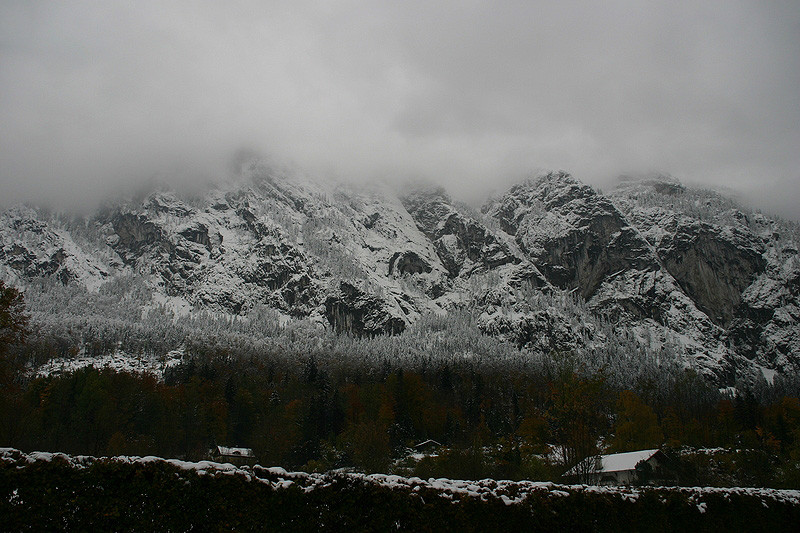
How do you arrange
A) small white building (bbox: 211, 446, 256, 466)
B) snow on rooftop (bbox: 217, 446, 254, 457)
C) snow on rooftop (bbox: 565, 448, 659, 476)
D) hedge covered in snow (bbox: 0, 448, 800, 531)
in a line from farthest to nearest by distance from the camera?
snow on rooftop (bbox: 217, 446, 254, 457) → small white building (bbox: 211, 446, 256, 466) → snow on rooftop (bbox: 565, 448, 659, 476) → hedge covered in snow (bbox: 0, 448, 800, 531)

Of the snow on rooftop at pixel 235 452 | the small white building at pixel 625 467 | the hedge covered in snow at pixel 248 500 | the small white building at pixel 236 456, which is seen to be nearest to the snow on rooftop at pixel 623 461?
the small white building at pixel 625 467

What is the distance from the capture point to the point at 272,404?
260 ft

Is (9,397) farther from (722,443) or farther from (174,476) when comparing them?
(722,443)

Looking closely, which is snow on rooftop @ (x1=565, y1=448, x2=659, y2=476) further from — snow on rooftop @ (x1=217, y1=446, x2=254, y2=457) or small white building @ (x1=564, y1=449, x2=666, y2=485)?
snow on rooftop @ (x1=217, y1=446, x2=254, y2=457)

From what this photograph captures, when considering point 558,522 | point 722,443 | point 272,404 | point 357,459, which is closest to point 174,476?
point 558,522

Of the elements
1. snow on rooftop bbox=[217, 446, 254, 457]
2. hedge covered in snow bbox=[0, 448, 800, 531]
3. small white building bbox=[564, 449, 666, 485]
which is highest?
snow on rooftop bbox=[217, 446, 254, 457]

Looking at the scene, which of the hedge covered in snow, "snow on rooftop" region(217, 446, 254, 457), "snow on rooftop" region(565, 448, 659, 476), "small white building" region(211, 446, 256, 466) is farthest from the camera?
"snow on rooftop" region(217, 446, 254, 457)

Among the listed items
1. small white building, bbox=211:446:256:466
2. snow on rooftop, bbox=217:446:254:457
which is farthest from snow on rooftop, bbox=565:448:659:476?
snow on rooftop, bbox=217:446:254:457

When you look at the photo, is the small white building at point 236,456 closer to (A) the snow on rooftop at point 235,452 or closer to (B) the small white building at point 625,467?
(A) the snow on rooftop at point 235,452

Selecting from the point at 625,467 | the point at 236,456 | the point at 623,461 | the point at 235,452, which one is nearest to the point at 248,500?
the point at 625,467

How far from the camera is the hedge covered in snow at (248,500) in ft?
36.0

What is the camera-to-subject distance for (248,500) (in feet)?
39.9

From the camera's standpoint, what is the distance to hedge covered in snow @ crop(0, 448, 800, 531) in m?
11.0

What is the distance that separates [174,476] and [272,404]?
233ft
